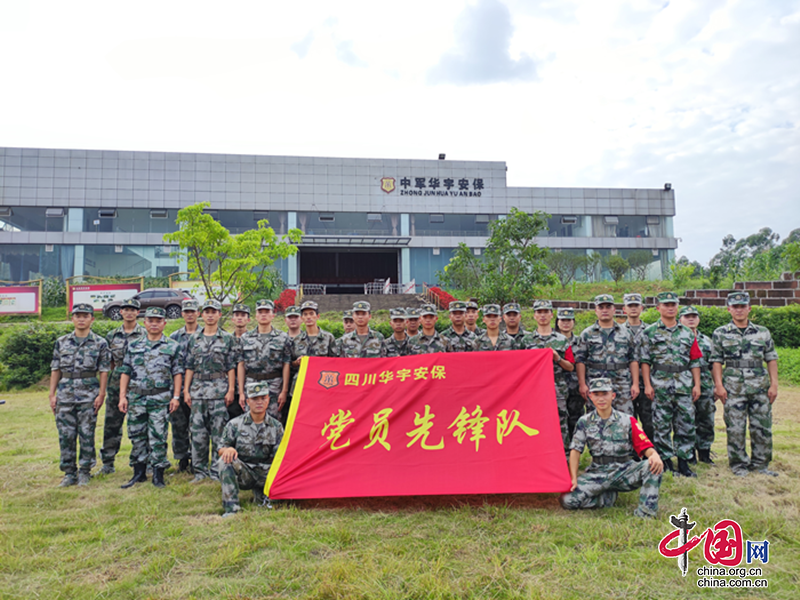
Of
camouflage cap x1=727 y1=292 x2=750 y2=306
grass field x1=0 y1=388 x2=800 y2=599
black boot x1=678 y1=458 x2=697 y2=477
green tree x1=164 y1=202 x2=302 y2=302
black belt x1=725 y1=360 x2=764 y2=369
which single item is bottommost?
grass field x1=0 y1=388 x2=800 y2=599

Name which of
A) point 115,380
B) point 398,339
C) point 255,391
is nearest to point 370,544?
point 255,391

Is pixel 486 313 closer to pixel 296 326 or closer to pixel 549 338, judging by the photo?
pixel 549 338

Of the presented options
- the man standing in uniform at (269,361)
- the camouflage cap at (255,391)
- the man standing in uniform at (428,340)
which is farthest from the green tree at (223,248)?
the camouflage cap at (255,391)

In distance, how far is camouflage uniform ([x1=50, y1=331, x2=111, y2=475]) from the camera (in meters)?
4.81

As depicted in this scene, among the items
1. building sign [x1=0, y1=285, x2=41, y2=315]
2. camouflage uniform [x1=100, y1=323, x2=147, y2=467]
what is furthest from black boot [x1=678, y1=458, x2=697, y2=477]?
building sign [x1=0, y1=285, x2=41, y2=315]

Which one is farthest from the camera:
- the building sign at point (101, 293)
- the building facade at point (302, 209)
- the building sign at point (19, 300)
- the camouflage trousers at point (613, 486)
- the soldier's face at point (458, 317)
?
the building facade at point (302, 209)

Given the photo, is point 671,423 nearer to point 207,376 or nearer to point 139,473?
point 207,376

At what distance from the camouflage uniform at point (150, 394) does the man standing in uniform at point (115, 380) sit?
0.76 ft

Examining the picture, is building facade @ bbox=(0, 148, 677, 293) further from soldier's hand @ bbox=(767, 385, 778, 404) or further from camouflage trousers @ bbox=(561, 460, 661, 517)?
camouflage trousers @ bbox=(561, 460, 661, 517)

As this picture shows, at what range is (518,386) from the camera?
4355 millimetres

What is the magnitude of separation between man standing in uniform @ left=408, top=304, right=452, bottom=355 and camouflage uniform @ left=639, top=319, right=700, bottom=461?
2082 millimetres

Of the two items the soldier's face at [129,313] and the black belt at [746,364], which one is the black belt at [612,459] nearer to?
the black belt at [746,364]

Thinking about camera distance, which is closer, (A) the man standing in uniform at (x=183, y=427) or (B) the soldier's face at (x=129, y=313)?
(A) the man standing in uniform at (x=183, y=427)

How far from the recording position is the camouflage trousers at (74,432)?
15.7 ft
